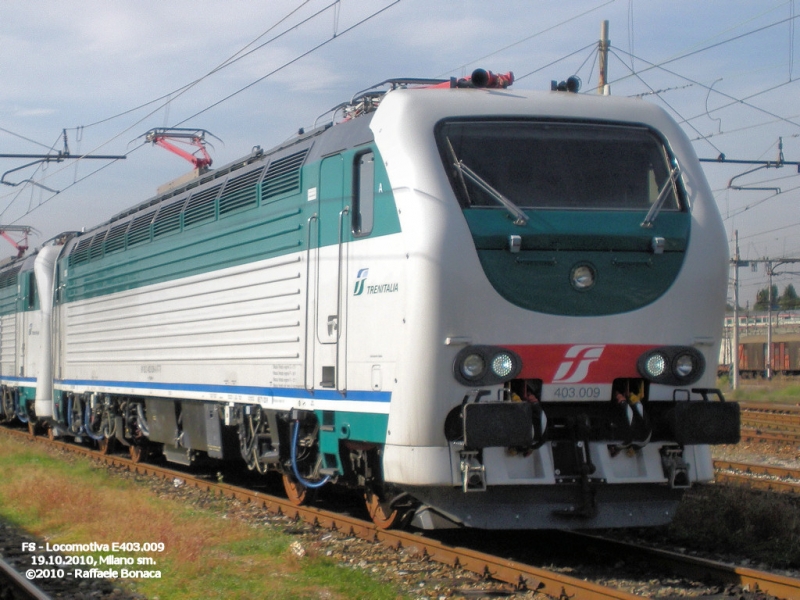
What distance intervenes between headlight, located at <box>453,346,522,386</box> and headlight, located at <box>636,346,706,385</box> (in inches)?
39.1

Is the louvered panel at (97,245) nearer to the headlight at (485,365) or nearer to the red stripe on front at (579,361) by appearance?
the headlight at (485,365)

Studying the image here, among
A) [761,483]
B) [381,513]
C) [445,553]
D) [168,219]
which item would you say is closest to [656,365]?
[445,553]

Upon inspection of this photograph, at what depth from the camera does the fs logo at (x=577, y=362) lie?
23.3 ft

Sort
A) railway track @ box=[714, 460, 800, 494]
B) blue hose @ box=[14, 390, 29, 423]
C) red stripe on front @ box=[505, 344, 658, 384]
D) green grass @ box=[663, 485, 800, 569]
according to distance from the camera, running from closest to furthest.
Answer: red stripe on front @ box=[505, 344, 658, 384] < green grass @ box=[663, 485, 800, 569] < railway track @ box=[714, 460, 800, 494] < blue hose @ box=[14, 390, 29, 423]

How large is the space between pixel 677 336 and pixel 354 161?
2.79 m

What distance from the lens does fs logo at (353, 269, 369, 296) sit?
7.56m

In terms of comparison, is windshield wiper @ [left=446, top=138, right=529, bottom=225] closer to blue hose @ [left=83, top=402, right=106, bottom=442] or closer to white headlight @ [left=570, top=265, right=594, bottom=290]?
white headlight @ [left=570, top=265, right=594, bottom=290]

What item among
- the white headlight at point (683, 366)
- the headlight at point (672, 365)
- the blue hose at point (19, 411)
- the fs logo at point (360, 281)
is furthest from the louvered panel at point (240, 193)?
the blue hose at point (19, 411)

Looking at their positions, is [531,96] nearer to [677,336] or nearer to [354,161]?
[354,161]

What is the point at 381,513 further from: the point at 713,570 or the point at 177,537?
the point at 713,570

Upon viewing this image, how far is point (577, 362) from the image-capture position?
7129 millimetres

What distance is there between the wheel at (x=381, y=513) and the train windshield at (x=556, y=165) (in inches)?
107

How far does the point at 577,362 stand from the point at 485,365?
0.70m

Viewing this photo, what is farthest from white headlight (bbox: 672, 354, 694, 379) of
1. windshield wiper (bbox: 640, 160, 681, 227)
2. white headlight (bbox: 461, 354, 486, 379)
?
white headlight (bbox: 461, 354, 486, 379)
